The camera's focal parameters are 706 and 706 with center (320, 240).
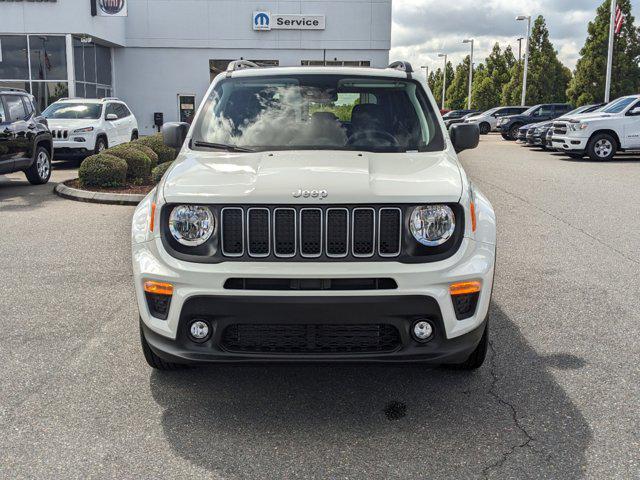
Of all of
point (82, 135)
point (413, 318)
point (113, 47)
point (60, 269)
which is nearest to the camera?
point (413, 318)

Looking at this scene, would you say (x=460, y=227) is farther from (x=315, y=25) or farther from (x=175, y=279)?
(x=315, y=25)

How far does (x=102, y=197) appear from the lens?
11.9 metres

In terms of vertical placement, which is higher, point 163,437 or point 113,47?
point 113,47

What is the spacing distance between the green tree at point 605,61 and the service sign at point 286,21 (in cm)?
2147

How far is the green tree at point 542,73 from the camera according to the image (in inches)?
2387

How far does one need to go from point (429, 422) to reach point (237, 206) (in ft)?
4.85

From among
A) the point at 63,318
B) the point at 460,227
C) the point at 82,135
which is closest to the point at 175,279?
the point at 460,227

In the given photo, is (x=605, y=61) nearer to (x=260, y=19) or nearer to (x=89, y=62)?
(x=260, y=19)

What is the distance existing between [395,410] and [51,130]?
16352 millimetres

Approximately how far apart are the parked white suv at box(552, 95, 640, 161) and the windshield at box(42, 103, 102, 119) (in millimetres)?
13716

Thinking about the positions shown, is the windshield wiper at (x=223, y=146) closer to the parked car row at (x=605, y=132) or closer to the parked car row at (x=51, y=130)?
the parked car row at (x=51, y=130)

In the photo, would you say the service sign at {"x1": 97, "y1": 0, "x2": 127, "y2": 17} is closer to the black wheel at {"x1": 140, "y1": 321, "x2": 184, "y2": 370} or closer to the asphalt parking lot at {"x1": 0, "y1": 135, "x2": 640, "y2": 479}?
the asphalt parking lot at {"x1": 0, "y1": 135, "x2": 640, "y2": 479}

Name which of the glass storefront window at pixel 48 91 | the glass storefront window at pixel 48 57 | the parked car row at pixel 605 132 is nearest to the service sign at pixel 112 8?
the glass storefront window at pixel 48 57

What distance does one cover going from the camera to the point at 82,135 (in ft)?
58.9
